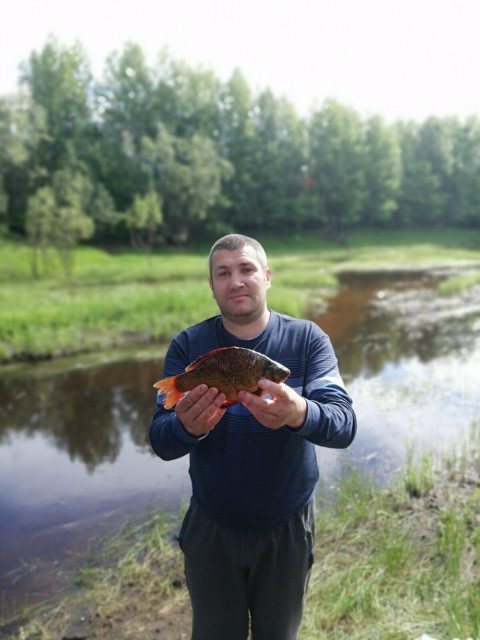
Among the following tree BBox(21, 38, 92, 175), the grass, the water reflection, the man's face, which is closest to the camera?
the man's face

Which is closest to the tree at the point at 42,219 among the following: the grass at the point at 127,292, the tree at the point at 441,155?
the grass at the point at 127,292

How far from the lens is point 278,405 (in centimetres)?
210

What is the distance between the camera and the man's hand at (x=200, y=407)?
218cm

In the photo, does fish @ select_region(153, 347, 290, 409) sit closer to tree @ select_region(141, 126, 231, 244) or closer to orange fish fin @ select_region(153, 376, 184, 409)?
orange fish fin @ select_region(153, 376, 184, 409)

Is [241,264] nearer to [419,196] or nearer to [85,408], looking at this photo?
[85,408]

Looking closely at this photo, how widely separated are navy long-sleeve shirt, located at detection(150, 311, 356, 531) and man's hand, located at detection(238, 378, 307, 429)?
285mm

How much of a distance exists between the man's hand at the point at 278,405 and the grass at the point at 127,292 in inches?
470

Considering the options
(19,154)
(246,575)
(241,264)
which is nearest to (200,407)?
(241,264)

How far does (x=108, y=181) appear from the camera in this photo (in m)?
48.5

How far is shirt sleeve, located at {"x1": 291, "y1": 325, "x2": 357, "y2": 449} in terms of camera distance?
2215 millimetres

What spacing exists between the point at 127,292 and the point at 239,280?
55.6 feet

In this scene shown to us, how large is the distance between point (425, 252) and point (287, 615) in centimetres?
4471

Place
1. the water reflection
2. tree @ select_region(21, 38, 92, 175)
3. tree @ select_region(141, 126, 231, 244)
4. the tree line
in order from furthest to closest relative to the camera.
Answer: tree @ select_region(21, 38, 92, 175) < tree @ select_region(141, 126, 231, 244) < the tree line < the water reflection

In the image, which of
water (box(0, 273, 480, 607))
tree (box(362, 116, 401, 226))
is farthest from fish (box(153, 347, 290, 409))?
tree (box(362, 116, 401, 226))
